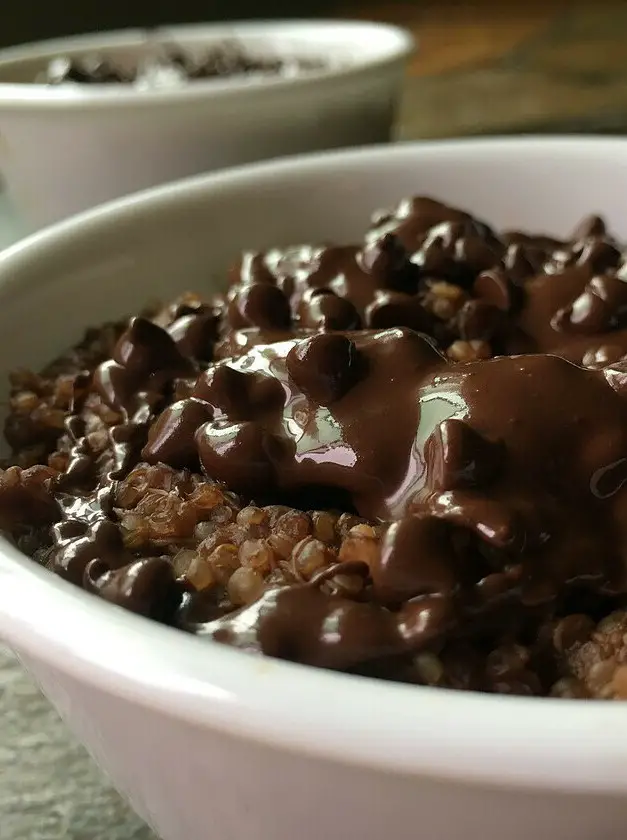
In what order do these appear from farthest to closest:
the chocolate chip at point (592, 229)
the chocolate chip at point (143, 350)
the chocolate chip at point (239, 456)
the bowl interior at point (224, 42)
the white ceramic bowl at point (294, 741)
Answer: the bowl interior at point (224, 42), the chocolate chip at point (592, 229), the chocolate chip at point (143, 350), the chocolate chip at point (239, 456), the white ceramic bowl at point (294, 741)

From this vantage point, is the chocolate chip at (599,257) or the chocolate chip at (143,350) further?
the chocolate chip at (599,257)

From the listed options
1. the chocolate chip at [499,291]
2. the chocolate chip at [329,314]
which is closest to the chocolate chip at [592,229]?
the chocolate chip at [499,291]

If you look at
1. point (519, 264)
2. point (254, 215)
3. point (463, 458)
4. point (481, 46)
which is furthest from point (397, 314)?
point (481, 46)

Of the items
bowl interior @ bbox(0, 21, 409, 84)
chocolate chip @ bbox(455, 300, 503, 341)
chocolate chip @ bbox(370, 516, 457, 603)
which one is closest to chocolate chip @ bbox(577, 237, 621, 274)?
chocolate chip @ bbox(455, 300, 503, 341)

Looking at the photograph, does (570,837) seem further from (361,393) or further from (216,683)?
(361,393)

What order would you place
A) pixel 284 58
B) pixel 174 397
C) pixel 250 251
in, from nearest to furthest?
pixel 174 397, pixel 250 251, pixel 284 58

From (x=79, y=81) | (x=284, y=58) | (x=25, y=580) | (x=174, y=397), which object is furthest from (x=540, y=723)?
(x=284, y=58)

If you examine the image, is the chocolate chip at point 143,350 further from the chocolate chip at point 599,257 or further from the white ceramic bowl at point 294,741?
the chocolate chip at point 599,257
